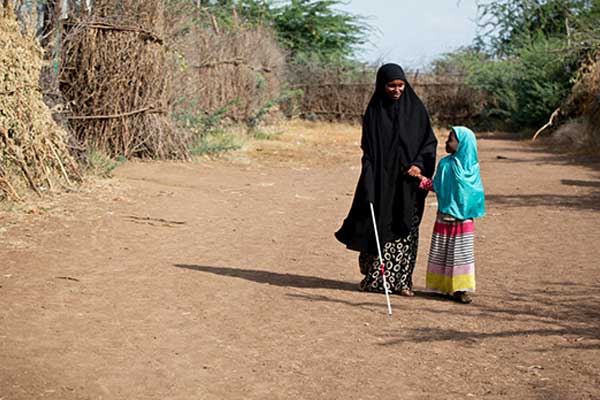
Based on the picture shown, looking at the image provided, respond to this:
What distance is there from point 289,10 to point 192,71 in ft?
65.1

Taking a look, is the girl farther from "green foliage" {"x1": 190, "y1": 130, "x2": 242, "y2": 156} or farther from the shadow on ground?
"green foliage" {"x1": 190, "y1": 130, "x2": 242, "y2": 156}

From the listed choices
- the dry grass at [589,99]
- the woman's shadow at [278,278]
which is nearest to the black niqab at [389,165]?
the woman's shadow at [278,278]

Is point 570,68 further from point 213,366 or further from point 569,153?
point 213,366

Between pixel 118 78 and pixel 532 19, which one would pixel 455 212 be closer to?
pixel 118 78

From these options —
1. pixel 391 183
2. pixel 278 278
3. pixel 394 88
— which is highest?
pixel 394 88

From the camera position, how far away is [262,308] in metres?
6.10

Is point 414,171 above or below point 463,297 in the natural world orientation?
above

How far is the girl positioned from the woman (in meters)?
0.16

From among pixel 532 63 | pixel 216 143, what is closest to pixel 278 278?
pixel 216 143

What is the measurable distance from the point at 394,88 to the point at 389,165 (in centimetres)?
56

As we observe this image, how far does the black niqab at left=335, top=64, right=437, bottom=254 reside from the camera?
661 cm

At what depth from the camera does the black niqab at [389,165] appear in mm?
6605

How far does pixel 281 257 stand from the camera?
802 centimetres

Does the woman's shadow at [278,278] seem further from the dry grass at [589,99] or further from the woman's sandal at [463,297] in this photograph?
the dry grass at [589,99]
